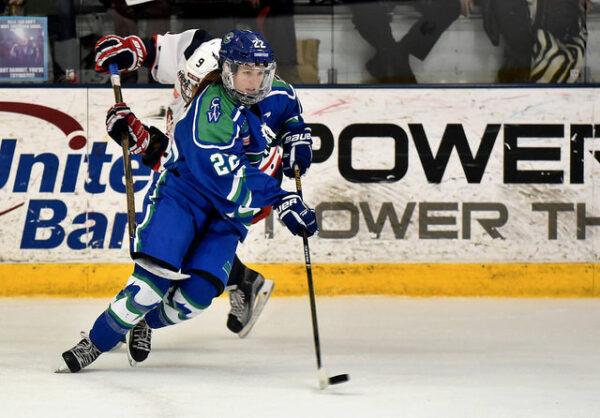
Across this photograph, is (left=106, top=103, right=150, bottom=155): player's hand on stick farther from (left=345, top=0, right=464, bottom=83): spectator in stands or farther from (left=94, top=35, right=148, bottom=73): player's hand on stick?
(left=345, top=0, right=464, bottom=83): spectator in stands

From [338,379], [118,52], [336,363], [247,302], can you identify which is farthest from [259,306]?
[338,379]

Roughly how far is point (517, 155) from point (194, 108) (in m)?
2.24

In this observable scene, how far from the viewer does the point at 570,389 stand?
3.13m

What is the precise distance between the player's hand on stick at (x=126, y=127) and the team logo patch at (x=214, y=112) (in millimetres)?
429

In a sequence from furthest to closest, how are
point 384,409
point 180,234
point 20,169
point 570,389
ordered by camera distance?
point 20,169 → point 180,234 → point 570,389 → point 384,409

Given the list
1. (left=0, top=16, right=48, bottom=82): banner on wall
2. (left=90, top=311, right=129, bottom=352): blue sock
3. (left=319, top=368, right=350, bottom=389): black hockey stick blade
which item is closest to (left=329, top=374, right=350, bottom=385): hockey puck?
(left=319, top=368, right=350, bottom=389): black hockey stick blade

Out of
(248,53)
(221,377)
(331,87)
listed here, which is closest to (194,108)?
(248,53)

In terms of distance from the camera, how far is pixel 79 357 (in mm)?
3324

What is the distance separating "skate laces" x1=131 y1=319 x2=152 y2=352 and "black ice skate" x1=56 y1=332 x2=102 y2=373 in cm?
15

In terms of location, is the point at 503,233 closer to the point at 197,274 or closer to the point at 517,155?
the point at 517,155

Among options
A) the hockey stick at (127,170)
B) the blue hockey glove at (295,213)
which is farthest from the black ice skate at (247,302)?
the blue hockey glove at (295,213)

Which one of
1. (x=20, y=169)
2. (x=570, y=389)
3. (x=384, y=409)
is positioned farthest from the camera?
(x=20, y=169)

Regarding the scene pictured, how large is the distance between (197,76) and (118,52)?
0.29 metres

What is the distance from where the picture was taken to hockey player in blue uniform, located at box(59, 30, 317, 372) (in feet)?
10.7
